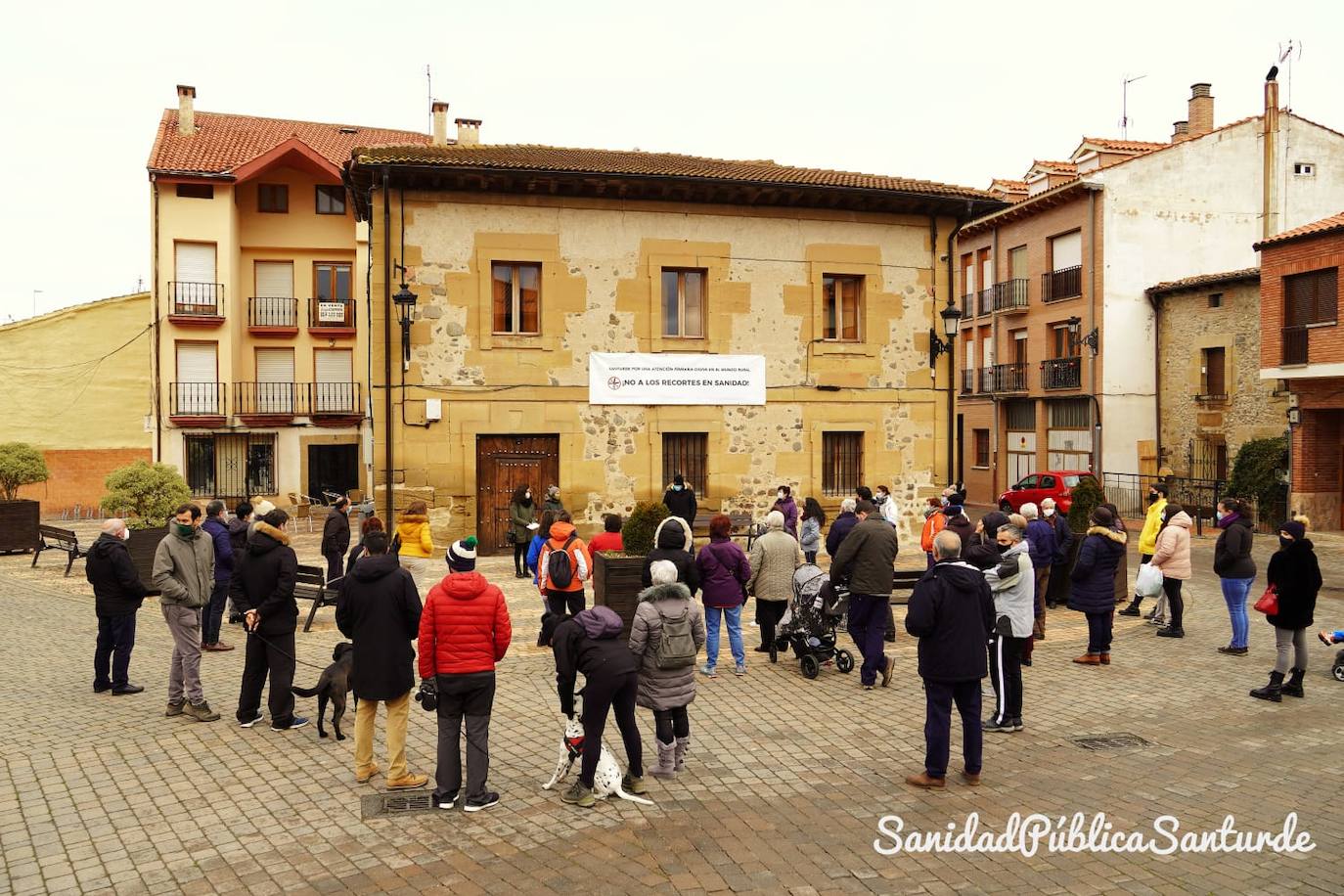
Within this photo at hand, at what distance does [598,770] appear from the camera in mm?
6238

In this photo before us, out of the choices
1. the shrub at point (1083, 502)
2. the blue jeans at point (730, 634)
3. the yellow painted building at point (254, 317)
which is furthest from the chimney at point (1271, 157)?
the blue jeans at point (730, 634)

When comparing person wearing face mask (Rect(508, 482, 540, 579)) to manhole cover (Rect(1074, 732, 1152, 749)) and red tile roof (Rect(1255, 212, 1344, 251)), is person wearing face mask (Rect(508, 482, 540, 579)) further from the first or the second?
red tile roof (Rect(1255, 212, 1344, 251))

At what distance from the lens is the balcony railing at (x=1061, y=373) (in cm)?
3073

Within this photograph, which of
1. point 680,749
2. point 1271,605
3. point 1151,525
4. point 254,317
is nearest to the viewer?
point 680,749

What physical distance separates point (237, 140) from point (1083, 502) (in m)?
28.4

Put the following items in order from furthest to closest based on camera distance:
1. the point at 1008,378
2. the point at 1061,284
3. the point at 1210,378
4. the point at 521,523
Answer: the point at 1008,378, the point at 1061,284, the point at 1210,378, the point at 521,523

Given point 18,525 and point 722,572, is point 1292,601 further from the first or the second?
point 18,525

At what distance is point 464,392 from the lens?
1759 cm

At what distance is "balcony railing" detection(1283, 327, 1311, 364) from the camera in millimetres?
22756

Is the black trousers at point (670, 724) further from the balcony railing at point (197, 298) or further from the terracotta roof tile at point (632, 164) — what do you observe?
the balcony railing at point (197, 298)

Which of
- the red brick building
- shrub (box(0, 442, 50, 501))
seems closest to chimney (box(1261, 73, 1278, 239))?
the red brick building

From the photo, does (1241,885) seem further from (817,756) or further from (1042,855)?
(817,756)

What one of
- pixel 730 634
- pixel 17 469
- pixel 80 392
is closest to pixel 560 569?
pixel 730 634

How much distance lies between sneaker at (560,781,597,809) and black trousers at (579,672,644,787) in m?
0.04
